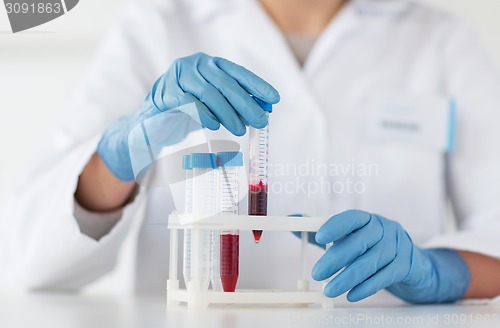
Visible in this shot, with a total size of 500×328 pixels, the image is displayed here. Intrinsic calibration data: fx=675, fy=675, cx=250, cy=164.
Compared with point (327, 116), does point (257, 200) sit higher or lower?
Answer: lower

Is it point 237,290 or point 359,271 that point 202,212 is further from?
point 359,271

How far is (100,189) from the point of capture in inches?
48.9

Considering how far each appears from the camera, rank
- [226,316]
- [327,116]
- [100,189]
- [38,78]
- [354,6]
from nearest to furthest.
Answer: [226,316]
[100,189]
[327,116]
[354,6]
[38,78]

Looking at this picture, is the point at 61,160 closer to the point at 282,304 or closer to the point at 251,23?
the point at 251,23

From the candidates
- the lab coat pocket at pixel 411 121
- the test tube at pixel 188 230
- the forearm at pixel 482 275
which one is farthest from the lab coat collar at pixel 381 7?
the test tube at pixel 188 230

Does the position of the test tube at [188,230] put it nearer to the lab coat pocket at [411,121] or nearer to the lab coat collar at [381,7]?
the lab coat pocket at [411,121]

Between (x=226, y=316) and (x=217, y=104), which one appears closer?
(x=226, y=316)

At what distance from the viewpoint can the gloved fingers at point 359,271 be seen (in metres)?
0.94

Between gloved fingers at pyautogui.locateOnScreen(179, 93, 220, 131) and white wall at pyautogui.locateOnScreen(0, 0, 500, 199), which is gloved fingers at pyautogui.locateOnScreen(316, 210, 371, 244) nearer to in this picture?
gloved fingers at pyautogui.locateOnScreen(179, 93, 220, 131)

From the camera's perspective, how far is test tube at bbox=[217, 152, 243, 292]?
91 cm

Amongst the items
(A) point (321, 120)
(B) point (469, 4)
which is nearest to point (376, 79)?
(A) point (321, 120)

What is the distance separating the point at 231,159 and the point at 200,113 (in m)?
0.09

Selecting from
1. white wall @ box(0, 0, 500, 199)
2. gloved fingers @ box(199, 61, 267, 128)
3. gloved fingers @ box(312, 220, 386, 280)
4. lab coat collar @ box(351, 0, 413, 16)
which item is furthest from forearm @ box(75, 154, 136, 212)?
white wall @ box(0, 0, 500, 199)

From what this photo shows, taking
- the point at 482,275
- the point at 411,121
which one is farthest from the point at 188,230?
the point at 411,121
